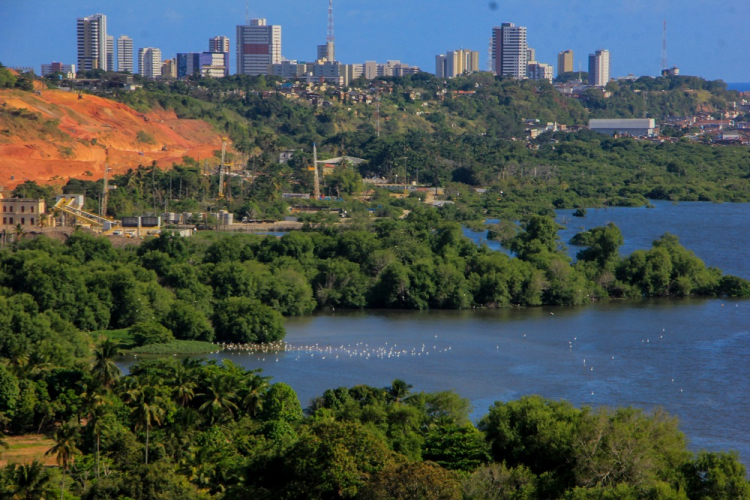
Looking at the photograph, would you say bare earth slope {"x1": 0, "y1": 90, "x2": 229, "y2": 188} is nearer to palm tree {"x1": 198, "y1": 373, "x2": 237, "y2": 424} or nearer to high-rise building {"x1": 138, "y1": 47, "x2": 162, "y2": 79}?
palm tree {"x1": 198, "y1": 373, "x2": 237, "y2": 424}

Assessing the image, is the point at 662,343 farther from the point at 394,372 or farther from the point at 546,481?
the point at 546,481

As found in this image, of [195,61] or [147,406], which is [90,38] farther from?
[147,406]

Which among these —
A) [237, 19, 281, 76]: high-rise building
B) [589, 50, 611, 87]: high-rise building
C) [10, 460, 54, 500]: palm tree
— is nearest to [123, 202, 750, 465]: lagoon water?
[10, 460, 54, 500]: palm tree

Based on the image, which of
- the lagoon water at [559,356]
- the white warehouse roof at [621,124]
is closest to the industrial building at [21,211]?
the lagoon water at [559,356]

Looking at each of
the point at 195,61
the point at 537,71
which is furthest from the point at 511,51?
the point at 195,61

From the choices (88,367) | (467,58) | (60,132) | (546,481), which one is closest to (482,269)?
(88,367)

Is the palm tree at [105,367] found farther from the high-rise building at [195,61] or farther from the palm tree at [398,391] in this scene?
the high-rise building at [195,61]
